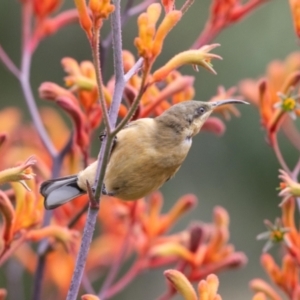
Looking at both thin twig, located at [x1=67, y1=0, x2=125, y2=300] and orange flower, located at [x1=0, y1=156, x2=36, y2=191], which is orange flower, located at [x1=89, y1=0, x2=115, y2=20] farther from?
orange flower, located at [x1=0, y1=156, x2=36, y2=191]

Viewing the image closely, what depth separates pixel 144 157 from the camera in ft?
5.74

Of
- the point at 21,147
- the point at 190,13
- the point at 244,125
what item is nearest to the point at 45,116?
the point at 21,147

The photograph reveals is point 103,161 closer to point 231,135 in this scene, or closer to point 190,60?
point 190,60

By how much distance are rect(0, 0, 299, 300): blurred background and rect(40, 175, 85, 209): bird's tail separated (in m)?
2.89

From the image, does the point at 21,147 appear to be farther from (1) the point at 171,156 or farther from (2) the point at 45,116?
(1) the point at 171,156

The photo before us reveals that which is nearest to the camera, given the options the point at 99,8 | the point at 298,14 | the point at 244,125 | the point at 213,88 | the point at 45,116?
the point at 99,8

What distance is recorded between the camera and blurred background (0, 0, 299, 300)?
194 inches

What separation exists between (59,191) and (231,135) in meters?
3.22

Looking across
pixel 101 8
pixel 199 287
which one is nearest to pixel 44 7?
pixel 101 8

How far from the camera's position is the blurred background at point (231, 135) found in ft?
16.2

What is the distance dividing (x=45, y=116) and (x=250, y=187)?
2725mm

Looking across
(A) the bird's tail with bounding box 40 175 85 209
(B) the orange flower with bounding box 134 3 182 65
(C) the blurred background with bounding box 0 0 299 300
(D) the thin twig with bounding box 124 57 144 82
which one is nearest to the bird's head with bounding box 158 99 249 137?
(A) the bird's tail with bounding box 40 175 85 209

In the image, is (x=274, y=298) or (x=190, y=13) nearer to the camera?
(x=274, y=298)

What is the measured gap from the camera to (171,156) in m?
1.78
